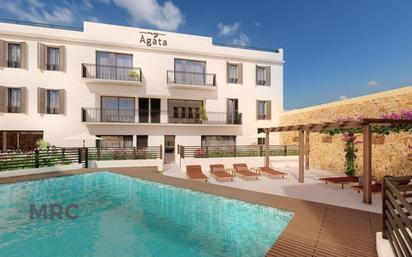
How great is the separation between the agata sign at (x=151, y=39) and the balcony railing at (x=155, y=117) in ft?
20.2

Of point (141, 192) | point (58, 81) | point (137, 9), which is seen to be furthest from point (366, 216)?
point (137, 9)

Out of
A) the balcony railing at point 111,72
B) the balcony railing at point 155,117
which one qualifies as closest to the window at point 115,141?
the balcony railing at point 155,117

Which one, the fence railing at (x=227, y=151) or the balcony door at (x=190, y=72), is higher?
the balcony door at (x=190, y=72)

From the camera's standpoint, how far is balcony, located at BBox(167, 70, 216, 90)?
20622mm

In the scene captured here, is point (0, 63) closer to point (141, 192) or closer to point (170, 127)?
point (170, 127)

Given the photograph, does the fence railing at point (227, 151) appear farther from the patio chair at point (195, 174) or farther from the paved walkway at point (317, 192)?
the paved walkway at point (317, 192)

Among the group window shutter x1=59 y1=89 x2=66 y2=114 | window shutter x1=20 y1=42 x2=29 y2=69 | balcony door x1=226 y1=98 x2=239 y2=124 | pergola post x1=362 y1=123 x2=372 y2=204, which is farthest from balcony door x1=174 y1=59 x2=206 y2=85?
pergola post x1=362 y1=123 x2=372 y2=204

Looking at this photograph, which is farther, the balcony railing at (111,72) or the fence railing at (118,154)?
the balcony railing at (111,72)

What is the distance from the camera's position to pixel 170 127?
2061 cm

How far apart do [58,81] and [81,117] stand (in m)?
3.36

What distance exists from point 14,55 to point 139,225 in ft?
61.6

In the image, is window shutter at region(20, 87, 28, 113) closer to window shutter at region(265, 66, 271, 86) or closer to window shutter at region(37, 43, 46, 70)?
window shutter at region(37, 43, 46, 70)

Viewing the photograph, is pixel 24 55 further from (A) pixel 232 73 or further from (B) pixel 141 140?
(A) pixel 232 73

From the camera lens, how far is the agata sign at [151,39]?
20.4 metres
